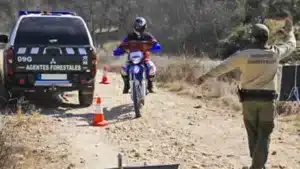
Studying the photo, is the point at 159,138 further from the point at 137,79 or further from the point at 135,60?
the point at 135,60

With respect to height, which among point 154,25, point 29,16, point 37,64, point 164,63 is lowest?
point 154,25

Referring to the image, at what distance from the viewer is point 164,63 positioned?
17188 millimetres

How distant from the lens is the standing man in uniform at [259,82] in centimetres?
642

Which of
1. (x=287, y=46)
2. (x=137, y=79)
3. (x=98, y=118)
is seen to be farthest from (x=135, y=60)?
(x=287, y=46)

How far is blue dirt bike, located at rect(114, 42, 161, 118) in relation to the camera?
10344 millimetres

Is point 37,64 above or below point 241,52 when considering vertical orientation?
below

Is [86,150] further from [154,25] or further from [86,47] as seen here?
[154,25]

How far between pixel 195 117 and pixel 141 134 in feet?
5.78

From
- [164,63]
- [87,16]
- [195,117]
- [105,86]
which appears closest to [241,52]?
[195,117]

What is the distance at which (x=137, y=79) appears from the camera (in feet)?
34.6

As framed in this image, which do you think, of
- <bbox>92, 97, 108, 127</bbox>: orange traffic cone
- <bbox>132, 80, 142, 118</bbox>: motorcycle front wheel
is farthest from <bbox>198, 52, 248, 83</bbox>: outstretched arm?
<bbox>132, 80, 142, 118</bbox>: motorcycle front wheel

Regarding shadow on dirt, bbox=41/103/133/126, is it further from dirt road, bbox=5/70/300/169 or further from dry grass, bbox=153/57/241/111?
dry grass, bbox=153/57/241/111

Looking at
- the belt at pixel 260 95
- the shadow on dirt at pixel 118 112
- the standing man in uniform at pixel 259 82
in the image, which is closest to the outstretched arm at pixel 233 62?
the standing man in uniform at pixel 259 82

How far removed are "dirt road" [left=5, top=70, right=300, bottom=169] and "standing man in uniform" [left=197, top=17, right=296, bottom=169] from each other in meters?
0.94
